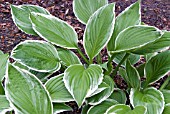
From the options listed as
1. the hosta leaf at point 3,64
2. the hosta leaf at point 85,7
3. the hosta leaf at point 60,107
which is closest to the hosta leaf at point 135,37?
the hosta leaf at point 85,7

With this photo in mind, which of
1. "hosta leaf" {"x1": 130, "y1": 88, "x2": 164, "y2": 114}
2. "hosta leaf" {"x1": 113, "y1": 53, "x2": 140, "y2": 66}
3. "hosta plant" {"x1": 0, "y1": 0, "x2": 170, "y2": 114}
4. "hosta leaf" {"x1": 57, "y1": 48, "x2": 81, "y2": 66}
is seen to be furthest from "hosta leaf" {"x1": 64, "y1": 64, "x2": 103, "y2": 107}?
"hosta leaf" {"x1": 113, "y1": 53, "x2": 140, "y2": 66}

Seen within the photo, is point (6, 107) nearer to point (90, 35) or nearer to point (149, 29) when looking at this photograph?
point (90, 35)

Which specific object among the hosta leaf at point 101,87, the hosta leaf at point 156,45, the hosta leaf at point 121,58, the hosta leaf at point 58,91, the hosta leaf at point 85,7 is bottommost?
the hosta leaf at point 121,58

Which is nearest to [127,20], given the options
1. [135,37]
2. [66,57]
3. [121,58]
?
[135,37]

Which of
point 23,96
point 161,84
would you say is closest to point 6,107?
point 23,96

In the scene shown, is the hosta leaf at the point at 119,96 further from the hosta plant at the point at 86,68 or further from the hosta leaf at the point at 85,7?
the hosta leaf at the point at 85,7

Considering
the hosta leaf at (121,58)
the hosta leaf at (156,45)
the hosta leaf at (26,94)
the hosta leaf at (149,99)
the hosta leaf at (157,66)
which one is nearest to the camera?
the hosta leaf at (26,94)

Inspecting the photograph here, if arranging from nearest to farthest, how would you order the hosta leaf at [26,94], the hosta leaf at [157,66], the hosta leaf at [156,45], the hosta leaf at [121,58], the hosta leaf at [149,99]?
the hosta leaf at [26,94], the hosta leaf at [149,99], the hosta leaf at [156,45], the hosta leaf at [157,66], the hosta leaf at [121,58]
